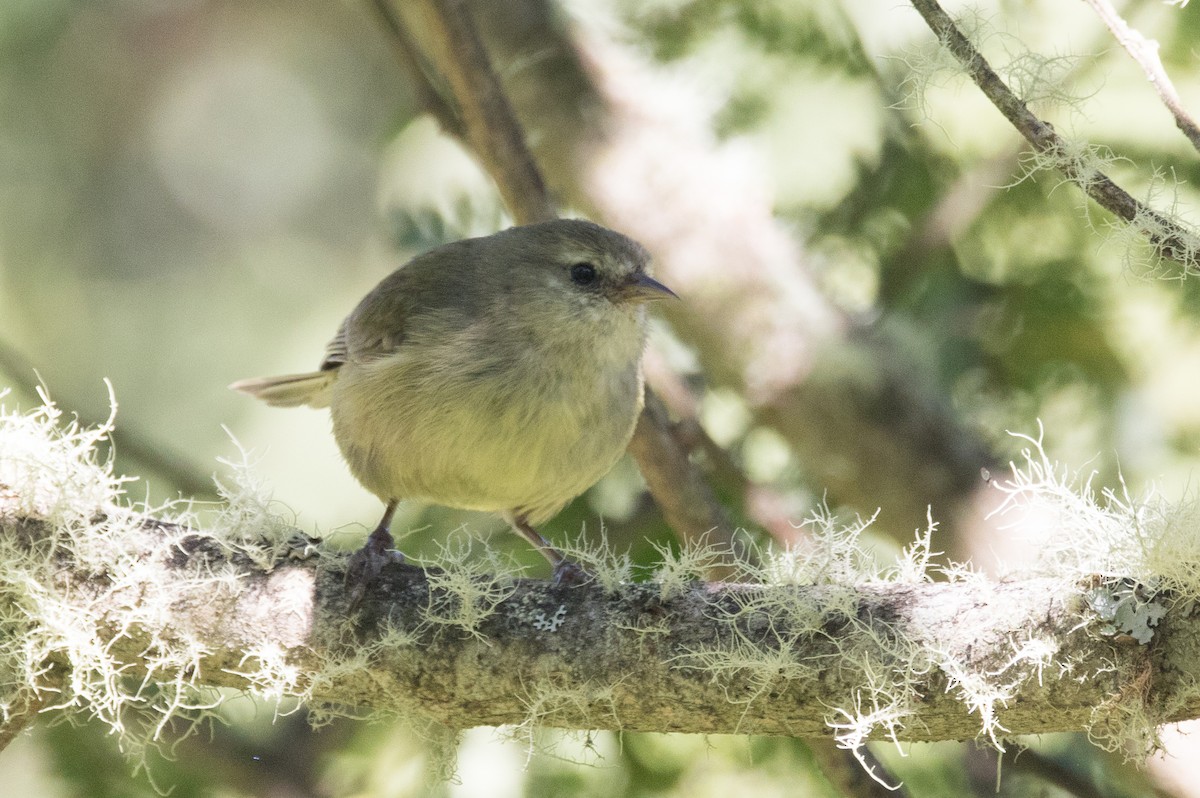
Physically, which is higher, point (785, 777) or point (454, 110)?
point (454, 110)

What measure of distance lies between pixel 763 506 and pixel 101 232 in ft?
16.2

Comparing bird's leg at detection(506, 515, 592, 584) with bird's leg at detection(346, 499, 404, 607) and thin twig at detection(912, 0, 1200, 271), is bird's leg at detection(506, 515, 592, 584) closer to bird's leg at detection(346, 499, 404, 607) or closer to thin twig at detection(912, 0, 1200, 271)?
bird's leg at detection(346, 499, 404, 607)

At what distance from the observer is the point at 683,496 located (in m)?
3.97

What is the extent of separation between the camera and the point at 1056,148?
219cm

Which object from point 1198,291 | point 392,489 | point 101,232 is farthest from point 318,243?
point 1198,291

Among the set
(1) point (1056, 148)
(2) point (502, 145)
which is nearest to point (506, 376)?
(2) point (502, 145)

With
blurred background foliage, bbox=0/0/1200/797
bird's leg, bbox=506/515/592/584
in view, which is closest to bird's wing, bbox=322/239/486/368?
blurred background foliage, bbox=0/0/1200/797

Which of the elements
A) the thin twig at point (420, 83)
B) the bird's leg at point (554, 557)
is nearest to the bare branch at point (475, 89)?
the thin twig at point (420, 83)

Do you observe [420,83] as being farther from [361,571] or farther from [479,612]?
[479,612]

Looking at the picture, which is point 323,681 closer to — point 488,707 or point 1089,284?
point 488,707

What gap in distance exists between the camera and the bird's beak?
394cm

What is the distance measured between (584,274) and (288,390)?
160cm

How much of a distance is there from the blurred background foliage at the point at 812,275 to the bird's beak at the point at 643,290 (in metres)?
0.81

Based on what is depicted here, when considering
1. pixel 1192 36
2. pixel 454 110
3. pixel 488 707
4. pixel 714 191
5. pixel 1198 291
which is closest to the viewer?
pixel 488 707
